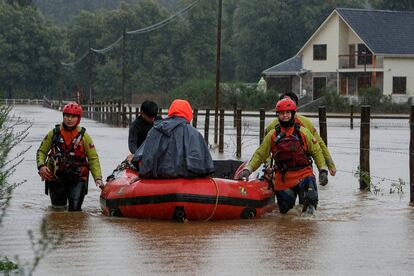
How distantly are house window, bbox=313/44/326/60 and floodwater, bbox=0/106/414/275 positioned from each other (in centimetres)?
6332

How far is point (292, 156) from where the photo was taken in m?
13.1

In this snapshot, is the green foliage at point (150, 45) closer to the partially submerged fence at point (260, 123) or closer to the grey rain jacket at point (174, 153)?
the partially submerged fence at point (260, 123)

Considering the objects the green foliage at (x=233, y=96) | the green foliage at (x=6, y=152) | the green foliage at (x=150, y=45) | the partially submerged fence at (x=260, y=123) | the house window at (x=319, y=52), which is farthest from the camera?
the green foliage at (x=150, y=45)

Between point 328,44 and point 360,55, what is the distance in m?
3.42

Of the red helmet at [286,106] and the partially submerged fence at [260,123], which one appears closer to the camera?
the red helmet at [286,106]

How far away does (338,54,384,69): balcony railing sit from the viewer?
7544 cm

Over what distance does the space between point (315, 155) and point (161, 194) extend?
194 centimetres

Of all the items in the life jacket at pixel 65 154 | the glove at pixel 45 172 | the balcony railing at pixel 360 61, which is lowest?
the glove at pixel 45 172

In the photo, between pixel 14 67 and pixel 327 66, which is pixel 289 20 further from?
pixel 14 67

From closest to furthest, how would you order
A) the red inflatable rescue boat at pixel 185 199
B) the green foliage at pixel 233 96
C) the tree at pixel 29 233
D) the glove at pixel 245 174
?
the tree at pixel 29 233 < the red inflatable rescue boat at pixel 185 199 < the glove at pixel 245 174 < the green foliage at pixel 233 96

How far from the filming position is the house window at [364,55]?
75.8m

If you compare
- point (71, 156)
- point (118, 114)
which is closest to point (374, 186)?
point (71, 156)

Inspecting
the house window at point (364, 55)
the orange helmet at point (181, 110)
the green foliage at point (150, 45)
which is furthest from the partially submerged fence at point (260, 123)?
the green foliage at point (150, 45)

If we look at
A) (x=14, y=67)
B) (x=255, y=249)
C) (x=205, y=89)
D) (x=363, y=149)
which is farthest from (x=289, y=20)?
(x=255, y=249)
